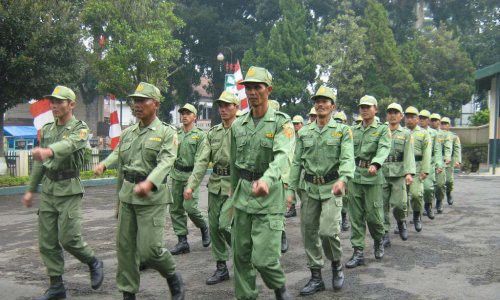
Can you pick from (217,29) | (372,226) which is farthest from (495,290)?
(217,29)

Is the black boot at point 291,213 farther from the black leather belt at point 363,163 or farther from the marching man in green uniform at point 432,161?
the black leather belt at point 363,163

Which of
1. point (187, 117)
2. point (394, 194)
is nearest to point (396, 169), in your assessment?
point (394, 194)

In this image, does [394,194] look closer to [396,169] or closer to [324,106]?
[396,169]

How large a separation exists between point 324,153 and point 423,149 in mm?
3999

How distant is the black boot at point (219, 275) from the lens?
6.66 metres

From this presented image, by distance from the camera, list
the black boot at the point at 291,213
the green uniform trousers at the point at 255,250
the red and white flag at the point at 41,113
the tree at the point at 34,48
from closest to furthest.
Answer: the green uniform trousers at the point at 255,250
the black boot at the point at 291,213
the red and white flag at the point at 41,113
the tree at the point at 34,48

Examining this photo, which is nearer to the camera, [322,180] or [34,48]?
[322,180]

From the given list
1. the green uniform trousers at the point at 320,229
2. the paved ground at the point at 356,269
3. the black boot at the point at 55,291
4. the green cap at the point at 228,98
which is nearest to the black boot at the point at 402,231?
the paved ground at the point at 356,269

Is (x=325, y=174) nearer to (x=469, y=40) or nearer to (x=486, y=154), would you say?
(x=486, y=154)

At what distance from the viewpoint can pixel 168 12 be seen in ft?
90.4

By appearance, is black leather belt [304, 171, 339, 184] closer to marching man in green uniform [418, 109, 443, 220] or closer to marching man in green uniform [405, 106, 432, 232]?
marching man in green uniform [405, 106, 432, 232]

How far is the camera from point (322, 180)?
6.41 m

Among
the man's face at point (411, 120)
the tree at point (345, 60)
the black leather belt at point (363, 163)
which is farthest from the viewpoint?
the tree at point (345, 60)

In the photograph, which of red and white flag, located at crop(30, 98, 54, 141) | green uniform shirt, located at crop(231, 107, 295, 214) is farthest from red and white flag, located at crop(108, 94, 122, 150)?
green uniform shirt, located at crop(231, 107, 295, 214)
